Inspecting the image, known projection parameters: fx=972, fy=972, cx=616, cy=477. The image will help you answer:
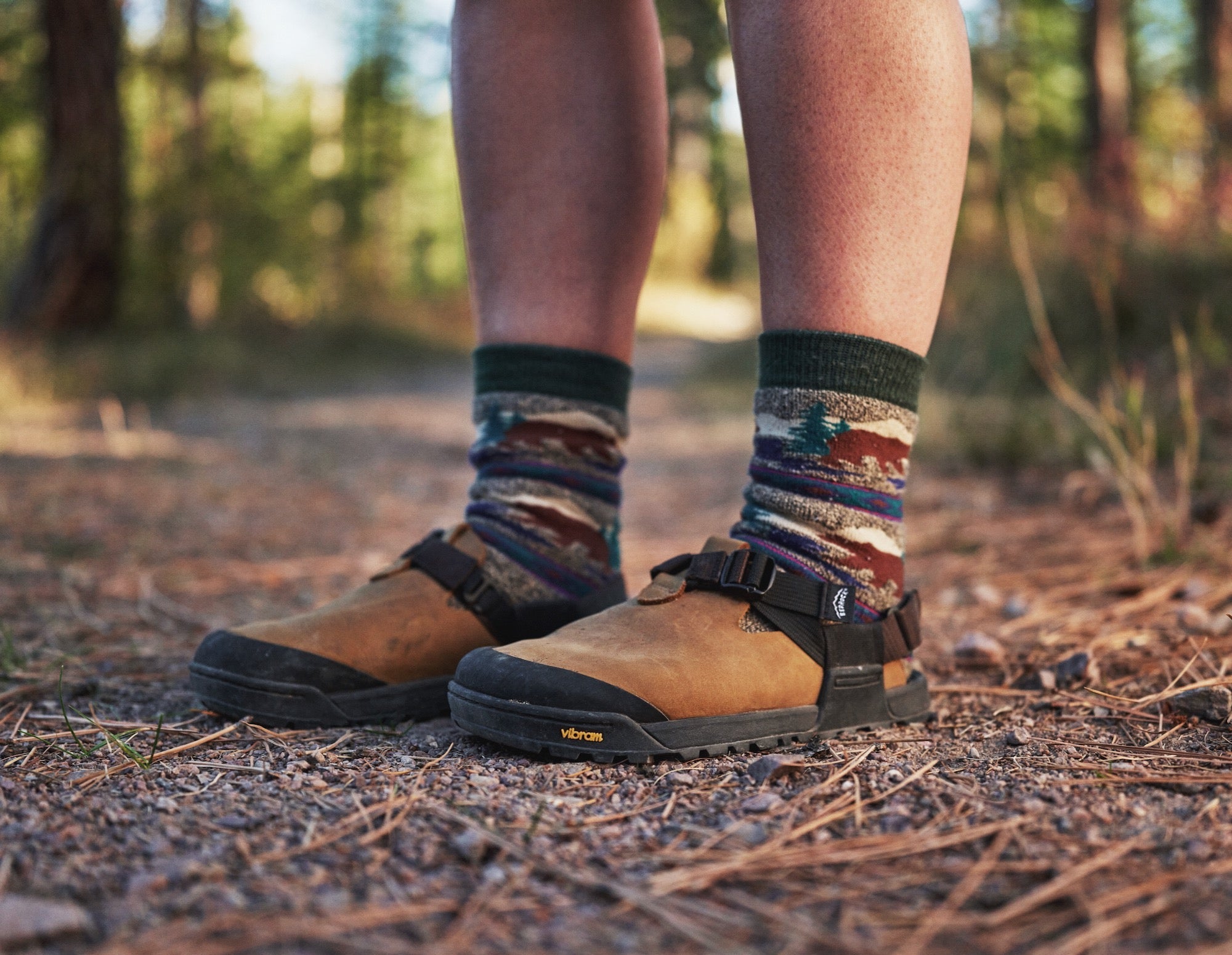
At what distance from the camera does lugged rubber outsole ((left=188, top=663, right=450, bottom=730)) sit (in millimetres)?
1011

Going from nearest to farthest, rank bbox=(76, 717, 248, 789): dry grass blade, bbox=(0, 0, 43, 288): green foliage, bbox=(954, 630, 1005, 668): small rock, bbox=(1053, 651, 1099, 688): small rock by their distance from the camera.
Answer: bbox=(76, 717, 248, 789): dry grass blade → bbox=(1053, 651, 1099, 688): small rock → bbox=(954, 630, 1005, 668): small rock → bbox=(0, 0, 43, 288): green foliage

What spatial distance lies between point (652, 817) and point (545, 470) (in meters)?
0.51

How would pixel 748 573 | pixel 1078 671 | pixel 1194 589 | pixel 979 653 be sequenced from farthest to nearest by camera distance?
pixel 1194 589, pixel 979 653, pixel 1078 671, pixel 748 573

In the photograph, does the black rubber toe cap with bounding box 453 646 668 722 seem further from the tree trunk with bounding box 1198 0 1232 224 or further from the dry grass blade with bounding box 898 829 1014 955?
the tree trunk with bounding box 1198 0 1232 224

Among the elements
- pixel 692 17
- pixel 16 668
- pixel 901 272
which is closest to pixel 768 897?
pixel 901 272

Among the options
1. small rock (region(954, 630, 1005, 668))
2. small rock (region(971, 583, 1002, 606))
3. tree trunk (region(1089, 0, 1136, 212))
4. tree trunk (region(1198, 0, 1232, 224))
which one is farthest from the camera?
tree trunk (region(1089, 0, 1136, 212))

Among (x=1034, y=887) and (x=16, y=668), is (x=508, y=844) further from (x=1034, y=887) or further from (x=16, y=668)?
(x=16, y=668)

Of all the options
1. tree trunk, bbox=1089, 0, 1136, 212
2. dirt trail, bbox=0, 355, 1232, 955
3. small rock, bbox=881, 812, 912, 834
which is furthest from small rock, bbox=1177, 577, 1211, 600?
tree trunk, bbox=1089, 0, 1136, 212

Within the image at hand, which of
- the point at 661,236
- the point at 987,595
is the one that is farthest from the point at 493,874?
the point at 661,236

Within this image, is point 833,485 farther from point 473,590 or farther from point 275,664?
point 275,664

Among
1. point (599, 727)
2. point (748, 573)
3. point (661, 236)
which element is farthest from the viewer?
point (661, 236)

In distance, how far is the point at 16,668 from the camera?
118 centimetres

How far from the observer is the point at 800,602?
3.23 ft

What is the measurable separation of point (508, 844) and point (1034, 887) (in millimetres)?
353
